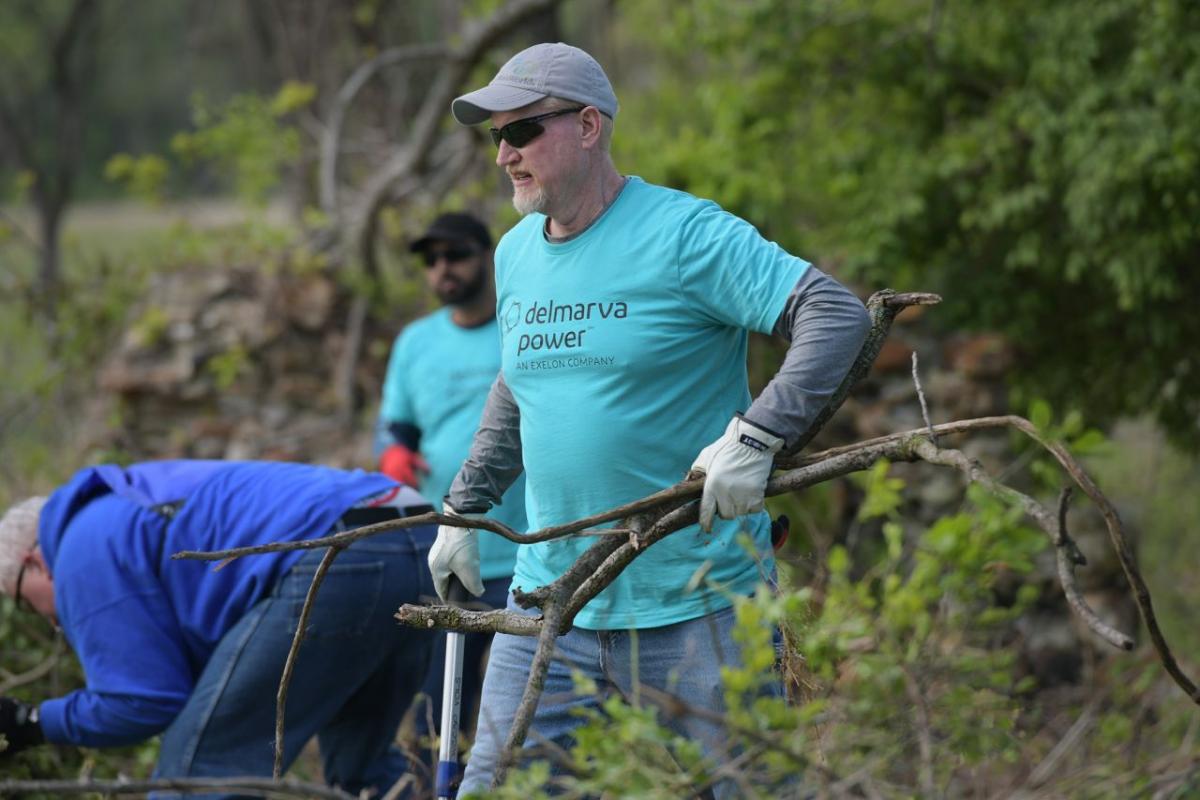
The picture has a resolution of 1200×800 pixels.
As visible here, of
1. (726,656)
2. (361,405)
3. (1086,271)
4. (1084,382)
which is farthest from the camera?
(361,405)

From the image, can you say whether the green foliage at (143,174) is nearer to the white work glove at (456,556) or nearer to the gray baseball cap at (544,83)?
the white work glove at (456,556)

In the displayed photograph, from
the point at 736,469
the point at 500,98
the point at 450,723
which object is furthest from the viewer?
the point at 450,723

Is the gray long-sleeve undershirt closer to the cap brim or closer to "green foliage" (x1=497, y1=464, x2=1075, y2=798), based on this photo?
"green foliage" (x1=497, y1=464, x2=1075, y2=798)

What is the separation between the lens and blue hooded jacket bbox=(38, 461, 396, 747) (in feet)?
10.6

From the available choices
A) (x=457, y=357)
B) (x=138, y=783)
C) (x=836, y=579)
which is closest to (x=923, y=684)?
(x=836, y=579)

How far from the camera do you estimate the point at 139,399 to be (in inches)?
350

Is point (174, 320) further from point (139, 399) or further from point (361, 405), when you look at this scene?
point (361, 405)

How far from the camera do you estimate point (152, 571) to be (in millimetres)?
3318

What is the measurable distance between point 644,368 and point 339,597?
3.74ft

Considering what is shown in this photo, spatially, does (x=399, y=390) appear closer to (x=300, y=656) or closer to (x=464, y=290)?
(x=464, y=290)

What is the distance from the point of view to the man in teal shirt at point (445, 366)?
4.86 metres

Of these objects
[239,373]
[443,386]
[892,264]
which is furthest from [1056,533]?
[239,373]

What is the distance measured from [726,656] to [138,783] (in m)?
1.17

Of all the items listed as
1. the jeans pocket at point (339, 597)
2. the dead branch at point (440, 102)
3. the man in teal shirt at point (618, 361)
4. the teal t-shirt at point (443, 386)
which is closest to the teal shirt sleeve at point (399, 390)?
the teal t-shirt at point (443, 386)
